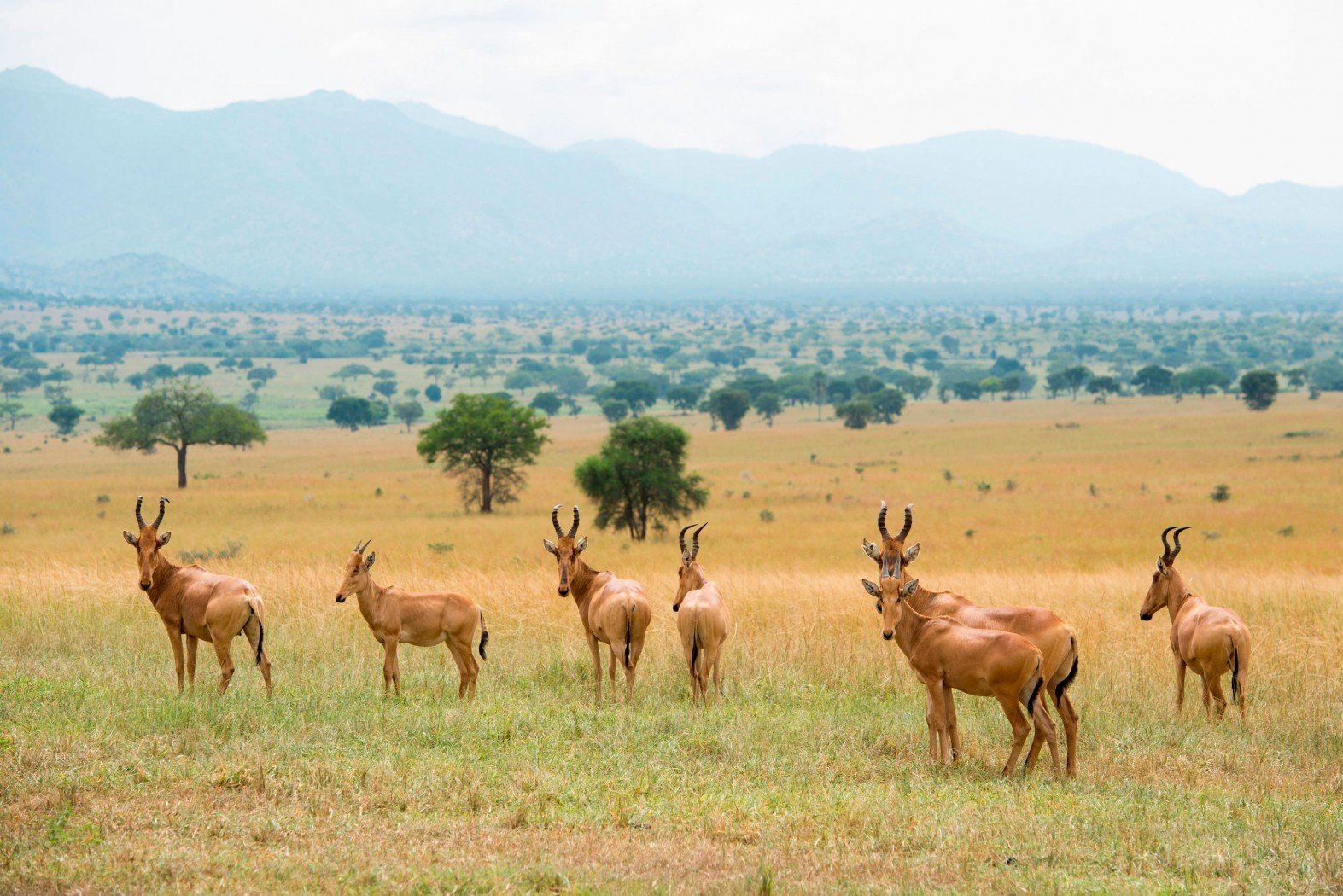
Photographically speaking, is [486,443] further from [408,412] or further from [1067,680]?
[408,412]

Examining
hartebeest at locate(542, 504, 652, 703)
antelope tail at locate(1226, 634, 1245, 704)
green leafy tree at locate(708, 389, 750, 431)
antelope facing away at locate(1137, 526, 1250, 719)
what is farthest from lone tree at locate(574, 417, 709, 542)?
green leafy tree at locate(708, 389, 750, 431)

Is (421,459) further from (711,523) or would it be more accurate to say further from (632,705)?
(632,705)

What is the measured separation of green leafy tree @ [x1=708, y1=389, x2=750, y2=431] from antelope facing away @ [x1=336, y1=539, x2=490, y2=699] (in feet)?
308

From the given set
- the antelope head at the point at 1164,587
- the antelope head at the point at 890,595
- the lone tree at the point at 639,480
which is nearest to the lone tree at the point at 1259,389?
the lone tree at the point at 639,480

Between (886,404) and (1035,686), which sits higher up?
(1035,686)

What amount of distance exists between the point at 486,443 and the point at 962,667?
44593 mm

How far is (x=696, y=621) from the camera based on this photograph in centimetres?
1330

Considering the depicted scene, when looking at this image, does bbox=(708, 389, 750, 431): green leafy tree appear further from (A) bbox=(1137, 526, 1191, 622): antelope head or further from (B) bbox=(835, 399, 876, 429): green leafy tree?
(A) bbox=(1137, 526, 1191, 622): antelope head

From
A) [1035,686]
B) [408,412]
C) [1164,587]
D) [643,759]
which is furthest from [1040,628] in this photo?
[408,412]

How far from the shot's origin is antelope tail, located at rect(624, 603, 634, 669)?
1348cm

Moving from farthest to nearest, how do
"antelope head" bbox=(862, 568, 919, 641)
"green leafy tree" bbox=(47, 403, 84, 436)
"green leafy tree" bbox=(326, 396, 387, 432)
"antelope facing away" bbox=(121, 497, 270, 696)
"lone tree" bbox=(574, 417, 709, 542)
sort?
"green leafy tree" bbox=(326, 396, 387, 432) < "green leafy tree" bbox=(47, 403, 84, 436) < "lone tree" bbox=(574, 417, 709, 542) < "antelope facing away" bbox=(121, 497, 270, 696) < "antelope head" bbox=(862, 568, 919, 641)

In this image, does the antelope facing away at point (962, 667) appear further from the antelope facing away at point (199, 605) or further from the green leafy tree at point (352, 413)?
the green leafy tree at point (352, 413)

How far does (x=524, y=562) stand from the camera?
1286 inches

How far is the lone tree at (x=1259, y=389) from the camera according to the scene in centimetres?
9938
